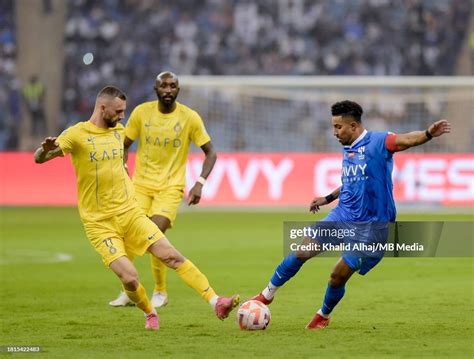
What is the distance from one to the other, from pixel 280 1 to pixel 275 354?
85.4 ft

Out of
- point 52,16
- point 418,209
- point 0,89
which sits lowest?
point 418,209

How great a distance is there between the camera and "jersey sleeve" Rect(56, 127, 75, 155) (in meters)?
9.23

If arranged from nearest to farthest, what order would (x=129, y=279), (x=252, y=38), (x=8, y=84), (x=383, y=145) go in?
(x=383, y=145)
(x=129, y=279)
(x=8, y=84)
(x=252, y=38)

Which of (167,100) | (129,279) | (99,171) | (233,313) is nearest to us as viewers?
(129,279)

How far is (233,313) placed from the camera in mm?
10672

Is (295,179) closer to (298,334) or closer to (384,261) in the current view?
(384,261)

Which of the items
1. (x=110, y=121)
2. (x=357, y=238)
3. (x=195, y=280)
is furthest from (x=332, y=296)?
(x=110, y=121)

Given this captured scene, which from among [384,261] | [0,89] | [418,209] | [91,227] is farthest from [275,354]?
[0,89]

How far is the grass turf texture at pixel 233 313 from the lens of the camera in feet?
27.9

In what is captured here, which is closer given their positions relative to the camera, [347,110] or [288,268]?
[347,110]

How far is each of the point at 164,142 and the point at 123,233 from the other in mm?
2170

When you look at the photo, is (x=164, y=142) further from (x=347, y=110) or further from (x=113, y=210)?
(x=347, y=110)

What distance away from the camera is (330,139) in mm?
25938

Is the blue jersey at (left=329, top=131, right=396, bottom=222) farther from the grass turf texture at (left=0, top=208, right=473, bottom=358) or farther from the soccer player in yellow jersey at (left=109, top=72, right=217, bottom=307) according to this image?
the soccer player in yellow jersey at (left=109, top=72, right=217, bottom=307)
